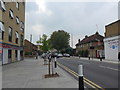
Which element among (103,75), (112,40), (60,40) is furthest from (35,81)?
(60,40)

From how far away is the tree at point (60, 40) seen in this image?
2873 inches

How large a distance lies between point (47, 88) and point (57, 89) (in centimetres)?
49

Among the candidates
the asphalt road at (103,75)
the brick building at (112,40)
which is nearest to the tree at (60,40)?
the brick building at (112,40)

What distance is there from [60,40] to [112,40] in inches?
1743

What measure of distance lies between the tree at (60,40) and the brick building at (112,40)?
4156cm

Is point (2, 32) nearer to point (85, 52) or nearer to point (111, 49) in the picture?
point (111, 49)

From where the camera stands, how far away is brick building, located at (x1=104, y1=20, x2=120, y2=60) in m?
28.1

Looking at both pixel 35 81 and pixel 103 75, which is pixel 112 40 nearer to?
pixel 103 75

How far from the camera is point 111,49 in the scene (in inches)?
1182

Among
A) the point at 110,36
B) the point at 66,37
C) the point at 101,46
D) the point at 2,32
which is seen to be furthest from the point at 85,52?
the point at 2,32

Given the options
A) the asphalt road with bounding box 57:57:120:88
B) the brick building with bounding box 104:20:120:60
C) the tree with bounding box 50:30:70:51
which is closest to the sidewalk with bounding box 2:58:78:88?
the asphalt road with bounding box 57:57:120:88

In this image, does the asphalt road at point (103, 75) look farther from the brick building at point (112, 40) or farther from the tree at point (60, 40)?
the tree at point (60, 40)

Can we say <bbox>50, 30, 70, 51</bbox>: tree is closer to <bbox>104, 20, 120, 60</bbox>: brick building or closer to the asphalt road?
<bbox>104, 20, 120, 60</bbox>: brick building

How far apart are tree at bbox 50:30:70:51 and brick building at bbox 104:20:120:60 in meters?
41.6
